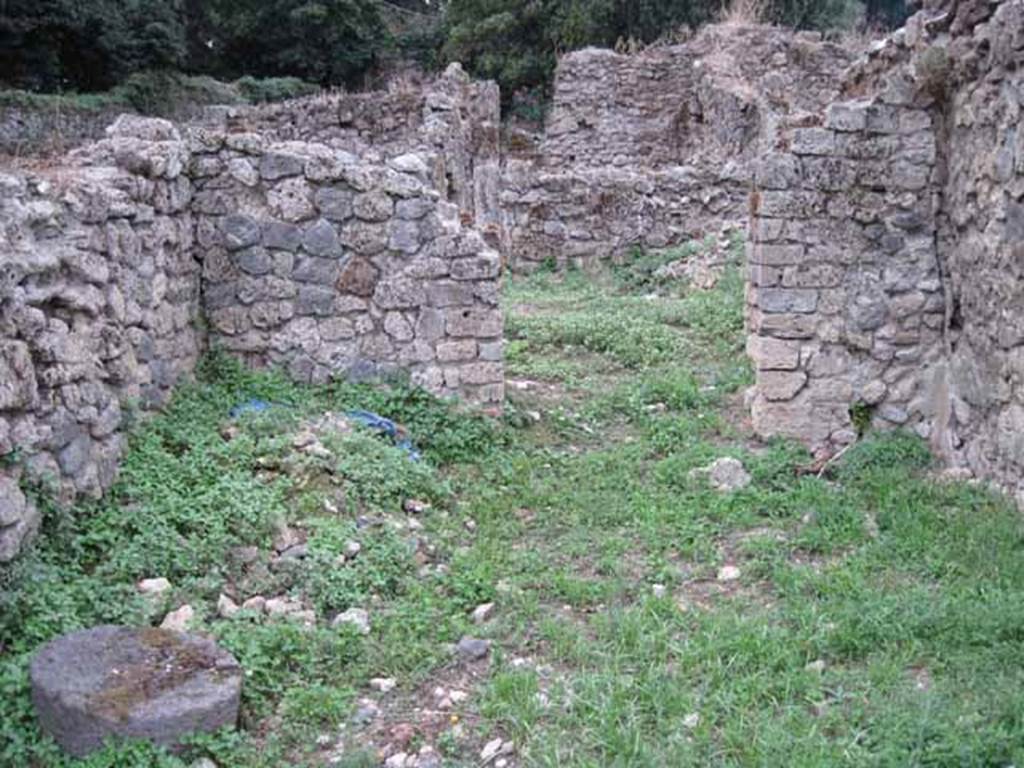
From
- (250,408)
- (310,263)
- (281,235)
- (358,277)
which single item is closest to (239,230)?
(281,235)

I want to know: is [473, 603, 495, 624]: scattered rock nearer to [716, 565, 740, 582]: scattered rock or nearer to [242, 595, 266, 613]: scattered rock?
[242, 595, 266, 613]: scattered rock

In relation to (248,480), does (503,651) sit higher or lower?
lower

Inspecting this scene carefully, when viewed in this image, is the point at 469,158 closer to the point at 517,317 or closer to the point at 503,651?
the point at 517,317

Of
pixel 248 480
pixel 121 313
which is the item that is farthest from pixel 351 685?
pixel 121 313

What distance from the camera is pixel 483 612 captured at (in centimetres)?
448

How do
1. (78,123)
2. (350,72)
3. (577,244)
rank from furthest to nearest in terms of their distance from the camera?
(350,72), (78,123), (577,244)

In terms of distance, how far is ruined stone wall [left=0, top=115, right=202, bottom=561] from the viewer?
13.8 feet

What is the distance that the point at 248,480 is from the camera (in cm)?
515

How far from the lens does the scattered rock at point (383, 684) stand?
3953mm

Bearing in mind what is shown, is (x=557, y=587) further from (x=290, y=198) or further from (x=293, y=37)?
(x=293, y=37)

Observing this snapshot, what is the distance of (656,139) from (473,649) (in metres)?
14.2

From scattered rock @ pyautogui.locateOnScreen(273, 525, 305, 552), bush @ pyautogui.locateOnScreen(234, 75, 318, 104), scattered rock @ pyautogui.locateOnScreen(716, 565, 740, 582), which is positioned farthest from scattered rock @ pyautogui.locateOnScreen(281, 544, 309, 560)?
bush @ pyautogui.locateOnScreen(234, 75, 318, 104)

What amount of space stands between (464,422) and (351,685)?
2794 mm

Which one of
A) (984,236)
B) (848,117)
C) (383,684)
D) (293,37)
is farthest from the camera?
(293,37)
